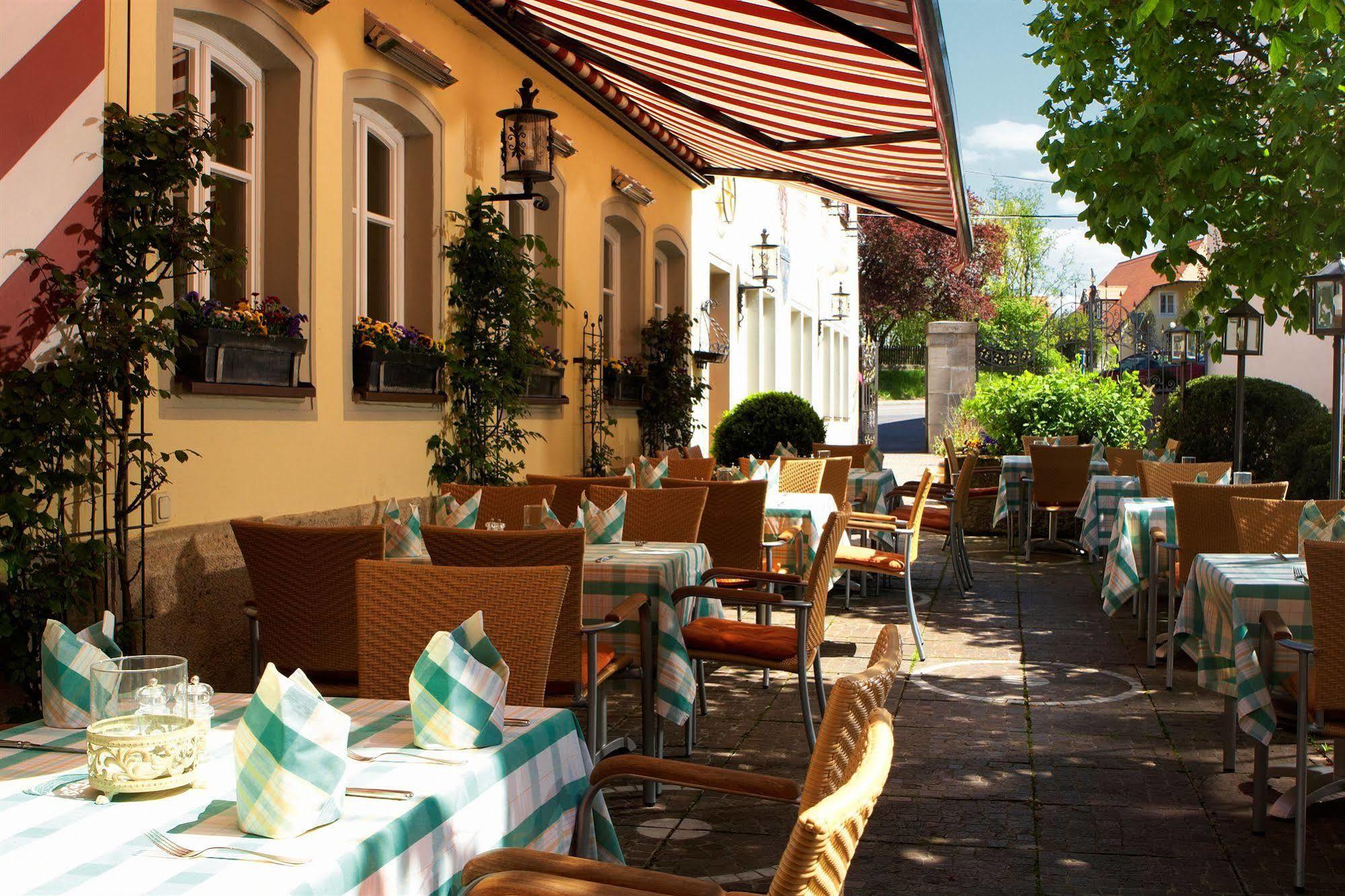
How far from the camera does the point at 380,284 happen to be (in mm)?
6781

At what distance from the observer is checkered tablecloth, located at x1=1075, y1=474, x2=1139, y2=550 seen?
8.68 metres

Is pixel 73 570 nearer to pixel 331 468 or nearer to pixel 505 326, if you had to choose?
pixel 331 468

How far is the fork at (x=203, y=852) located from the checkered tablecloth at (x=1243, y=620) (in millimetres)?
3003

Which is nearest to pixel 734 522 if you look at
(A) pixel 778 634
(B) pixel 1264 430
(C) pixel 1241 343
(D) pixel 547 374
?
(A) pixel 778 634

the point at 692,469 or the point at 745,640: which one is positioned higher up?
the point at 692,469

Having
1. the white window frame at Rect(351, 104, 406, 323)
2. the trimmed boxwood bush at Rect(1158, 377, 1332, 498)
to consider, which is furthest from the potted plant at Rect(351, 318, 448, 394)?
the trimmed boxwood bush at Rect(1158, 377, 1332, 498)

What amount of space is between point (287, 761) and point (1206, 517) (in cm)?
487

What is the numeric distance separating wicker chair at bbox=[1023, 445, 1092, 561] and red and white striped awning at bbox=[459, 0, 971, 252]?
223 cm

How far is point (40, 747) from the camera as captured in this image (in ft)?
6.71

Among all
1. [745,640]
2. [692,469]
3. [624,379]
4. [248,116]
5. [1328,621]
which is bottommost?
[745,640]

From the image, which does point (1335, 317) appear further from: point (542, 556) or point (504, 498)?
point (542, 556)

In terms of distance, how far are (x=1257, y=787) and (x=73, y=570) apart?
3722mm

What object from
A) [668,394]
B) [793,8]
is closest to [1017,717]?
[793,8]

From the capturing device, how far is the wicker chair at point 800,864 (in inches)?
56.0
